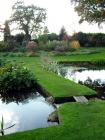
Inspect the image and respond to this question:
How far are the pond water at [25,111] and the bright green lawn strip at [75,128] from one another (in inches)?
37.2

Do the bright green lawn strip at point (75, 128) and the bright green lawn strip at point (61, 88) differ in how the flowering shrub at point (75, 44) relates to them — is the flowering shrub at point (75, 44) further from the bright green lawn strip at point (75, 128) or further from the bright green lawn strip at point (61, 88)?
the bright green lawn strip at point (75, 128)

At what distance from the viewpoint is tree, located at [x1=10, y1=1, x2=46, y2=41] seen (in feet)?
185

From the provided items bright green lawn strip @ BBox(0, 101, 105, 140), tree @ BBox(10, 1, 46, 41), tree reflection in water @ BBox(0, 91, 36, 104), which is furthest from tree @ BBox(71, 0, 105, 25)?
tree @ BBox(10, 1, 46, 41)

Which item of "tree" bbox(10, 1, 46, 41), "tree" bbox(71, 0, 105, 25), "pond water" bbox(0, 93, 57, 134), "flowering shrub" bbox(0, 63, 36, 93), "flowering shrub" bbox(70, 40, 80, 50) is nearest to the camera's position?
"pond water" bbox(0, 93, 57, 134)

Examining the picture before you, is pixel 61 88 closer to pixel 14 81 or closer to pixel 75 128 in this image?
pixel 14 81

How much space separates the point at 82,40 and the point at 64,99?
1453 inches

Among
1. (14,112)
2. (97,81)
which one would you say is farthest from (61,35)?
(14,112)

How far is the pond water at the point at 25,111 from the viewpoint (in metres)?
11.5

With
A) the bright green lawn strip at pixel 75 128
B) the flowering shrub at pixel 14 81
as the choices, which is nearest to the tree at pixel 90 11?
A: the flowering shrub at pixel 14 81

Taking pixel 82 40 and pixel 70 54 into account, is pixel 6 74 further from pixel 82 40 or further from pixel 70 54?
pixel 82 40

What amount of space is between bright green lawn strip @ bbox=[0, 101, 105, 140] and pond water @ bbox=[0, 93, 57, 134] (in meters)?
0.95

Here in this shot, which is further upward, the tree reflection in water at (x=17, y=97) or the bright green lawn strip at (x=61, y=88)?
the bright green lawn strip at (x=61, y=88)

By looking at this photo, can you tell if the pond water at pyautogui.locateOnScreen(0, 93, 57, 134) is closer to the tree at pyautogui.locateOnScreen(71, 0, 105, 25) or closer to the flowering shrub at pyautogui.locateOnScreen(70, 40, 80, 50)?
the tree at pyautogui.locateOnScreen(71, 0, 105, 25)

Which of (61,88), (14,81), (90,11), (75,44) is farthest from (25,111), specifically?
(75,44)
